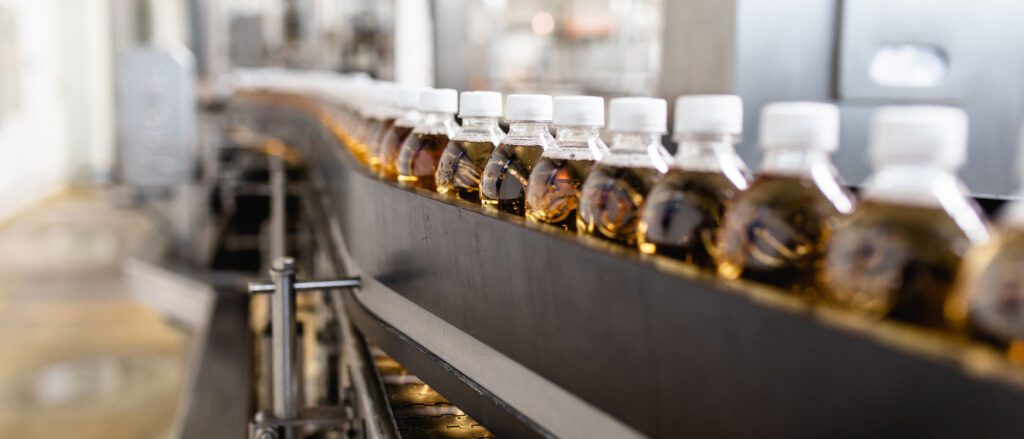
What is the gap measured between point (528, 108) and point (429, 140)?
0.24 meters

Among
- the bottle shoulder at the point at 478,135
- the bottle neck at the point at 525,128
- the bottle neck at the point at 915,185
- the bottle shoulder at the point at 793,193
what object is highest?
the bottle neck at the point at 525,128

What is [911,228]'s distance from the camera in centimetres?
56

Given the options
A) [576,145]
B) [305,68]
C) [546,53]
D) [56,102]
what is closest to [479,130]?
[576,145]

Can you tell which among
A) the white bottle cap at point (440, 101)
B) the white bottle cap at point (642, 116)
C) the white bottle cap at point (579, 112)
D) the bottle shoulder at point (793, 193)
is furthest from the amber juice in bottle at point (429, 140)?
the bottle shoulder at point (793, 193)

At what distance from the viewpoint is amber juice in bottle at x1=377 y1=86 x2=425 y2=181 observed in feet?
4.52

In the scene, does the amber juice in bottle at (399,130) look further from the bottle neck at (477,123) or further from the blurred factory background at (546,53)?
the blurred factory background at (546,53)

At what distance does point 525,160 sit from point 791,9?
1.58 metres

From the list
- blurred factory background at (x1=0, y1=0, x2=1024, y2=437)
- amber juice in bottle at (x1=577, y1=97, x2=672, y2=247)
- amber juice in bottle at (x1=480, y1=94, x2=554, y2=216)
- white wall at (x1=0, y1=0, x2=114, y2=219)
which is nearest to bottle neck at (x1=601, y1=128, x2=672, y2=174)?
amber juice in bottle at (x1=577, y1=97, x2=672, y2=247)

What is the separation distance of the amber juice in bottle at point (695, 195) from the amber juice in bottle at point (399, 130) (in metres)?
0.66

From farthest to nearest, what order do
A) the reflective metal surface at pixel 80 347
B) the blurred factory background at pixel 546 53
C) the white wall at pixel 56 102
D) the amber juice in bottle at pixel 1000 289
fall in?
the white wall at pixel 56 102 < the reflective metal surface at pixel 80 347 < the blurred factory background at pixel 546 53 < the amber juice in bottle at pixel 1000 289

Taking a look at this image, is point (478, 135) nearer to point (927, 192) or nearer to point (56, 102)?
point (927, 192)

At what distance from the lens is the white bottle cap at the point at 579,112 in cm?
92

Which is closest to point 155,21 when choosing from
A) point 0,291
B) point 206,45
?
point 206,45

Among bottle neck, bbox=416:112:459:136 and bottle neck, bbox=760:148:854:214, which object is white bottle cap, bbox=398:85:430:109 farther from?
bottle neck, bbox=760:148:854:214
